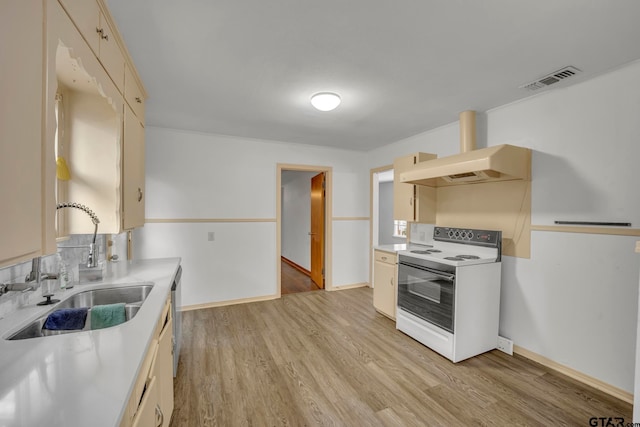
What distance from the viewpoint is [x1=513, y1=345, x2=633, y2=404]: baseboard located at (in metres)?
1.97

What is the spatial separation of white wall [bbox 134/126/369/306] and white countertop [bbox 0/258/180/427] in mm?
2326

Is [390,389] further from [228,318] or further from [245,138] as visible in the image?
[245,138]

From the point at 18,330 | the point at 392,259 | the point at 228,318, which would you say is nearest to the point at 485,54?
the point at 392,259

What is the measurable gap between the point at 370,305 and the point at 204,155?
3.21m

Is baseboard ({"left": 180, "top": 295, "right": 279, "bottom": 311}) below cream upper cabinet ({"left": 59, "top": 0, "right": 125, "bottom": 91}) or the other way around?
below

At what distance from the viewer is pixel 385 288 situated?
340 cm

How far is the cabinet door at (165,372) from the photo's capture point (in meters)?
1.36

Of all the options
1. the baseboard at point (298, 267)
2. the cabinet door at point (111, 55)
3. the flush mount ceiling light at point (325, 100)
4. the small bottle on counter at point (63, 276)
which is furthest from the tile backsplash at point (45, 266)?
the baseboard at point (298, 267)

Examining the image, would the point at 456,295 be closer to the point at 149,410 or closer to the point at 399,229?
the point at 149,410

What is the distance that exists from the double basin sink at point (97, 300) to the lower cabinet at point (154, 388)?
23cm

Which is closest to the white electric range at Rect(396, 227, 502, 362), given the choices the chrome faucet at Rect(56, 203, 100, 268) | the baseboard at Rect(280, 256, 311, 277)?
the chrome faucet at Rect(56, 203, 100, 268)

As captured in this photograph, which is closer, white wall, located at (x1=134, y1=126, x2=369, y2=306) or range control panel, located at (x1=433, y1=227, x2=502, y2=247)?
range control panel, located at (x1=433, y1=227, x2=502, y2=247)

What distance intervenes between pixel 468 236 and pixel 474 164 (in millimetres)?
924

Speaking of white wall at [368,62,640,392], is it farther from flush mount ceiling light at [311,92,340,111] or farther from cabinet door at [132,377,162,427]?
cabinet door at [132,377,162,427]
